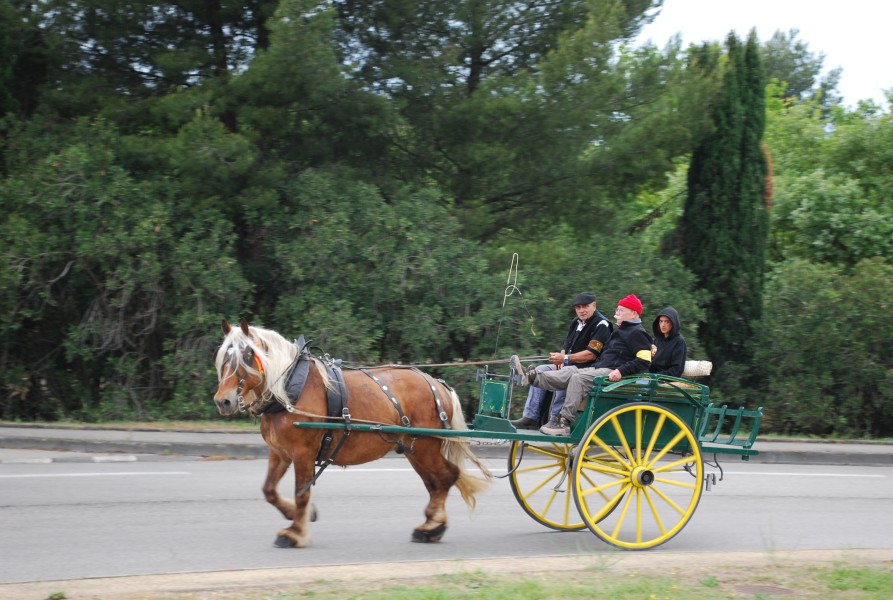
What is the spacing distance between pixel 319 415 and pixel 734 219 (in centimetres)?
1357

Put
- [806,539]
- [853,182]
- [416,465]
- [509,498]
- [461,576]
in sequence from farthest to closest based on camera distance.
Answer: [853,182]
[509,498]
[806,539]
[416,465]
[461,576]

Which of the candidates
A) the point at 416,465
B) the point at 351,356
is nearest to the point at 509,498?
the point at 416,465

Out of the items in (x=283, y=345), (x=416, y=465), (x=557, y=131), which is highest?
(x=557, y=131)

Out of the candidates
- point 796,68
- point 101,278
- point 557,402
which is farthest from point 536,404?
point 796,68

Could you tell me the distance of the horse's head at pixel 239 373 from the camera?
7109mm

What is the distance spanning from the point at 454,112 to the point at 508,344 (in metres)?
4.18

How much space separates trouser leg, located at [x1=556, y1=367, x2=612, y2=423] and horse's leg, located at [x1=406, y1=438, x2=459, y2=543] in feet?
3.52

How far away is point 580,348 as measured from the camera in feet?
28.0

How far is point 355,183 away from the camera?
16562 millimetres

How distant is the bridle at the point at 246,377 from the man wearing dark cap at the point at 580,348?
229 centimetres

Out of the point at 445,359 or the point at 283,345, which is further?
the point at 445,359

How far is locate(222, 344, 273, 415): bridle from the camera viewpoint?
7184 mm

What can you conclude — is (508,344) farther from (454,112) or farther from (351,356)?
(454,112)

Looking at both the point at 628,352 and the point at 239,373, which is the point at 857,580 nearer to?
the point at 628,352
